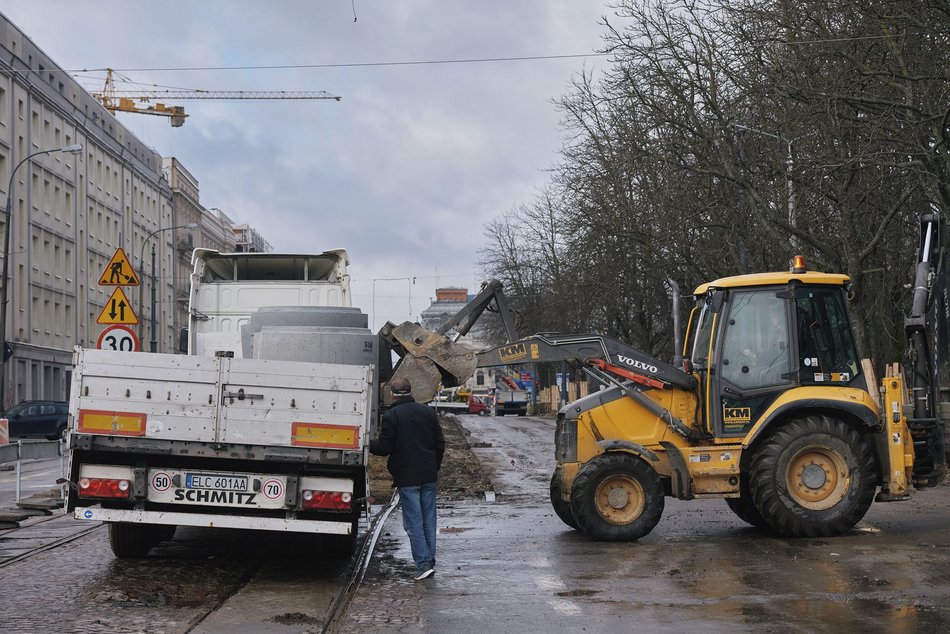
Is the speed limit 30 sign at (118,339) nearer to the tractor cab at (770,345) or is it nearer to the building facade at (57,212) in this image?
the tractor cab at (770,345)

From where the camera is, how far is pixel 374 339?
481 inches

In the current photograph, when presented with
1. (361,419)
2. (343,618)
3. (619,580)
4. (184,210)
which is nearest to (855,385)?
(619,580)

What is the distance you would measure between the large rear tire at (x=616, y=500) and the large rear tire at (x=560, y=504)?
90cm

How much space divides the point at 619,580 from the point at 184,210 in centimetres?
9222

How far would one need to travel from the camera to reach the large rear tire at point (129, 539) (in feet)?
36.1

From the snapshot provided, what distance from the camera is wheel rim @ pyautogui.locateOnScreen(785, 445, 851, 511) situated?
12.6 m

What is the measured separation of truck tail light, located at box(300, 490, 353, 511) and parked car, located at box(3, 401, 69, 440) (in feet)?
114

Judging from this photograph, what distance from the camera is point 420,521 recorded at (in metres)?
10.5

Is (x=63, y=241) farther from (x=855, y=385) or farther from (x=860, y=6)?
(x=855, y=385)

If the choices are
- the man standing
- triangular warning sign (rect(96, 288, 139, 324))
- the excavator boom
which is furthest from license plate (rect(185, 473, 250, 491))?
triangular warning sign (rect(96, 288, 139, 324))

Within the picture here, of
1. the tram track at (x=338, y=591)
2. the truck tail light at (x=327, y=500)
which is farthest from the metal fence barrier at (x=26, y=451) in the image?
the truck tail light at (x=327, y=500)

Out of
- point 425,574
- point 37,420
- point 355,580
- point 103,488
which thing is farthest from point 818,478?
point 37,420

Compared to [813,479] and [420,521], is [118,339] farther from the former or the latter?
[813,479]

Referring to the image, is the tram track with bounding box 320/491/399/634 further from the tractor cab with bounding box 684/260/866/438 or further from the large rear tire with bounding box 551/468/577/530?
the tractor cab with bounding box 684/260/866/438
